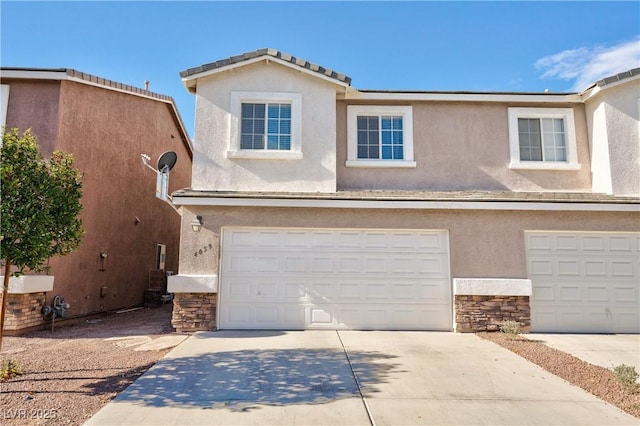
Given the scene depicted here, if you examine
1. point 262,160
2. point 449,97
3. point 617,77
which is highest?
point 617,77

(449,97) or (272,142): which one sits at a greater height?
(449,97)

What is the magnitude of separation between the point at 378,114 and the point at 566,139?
512 cm

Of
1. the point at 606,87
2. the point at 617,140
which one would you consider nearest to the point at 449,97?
the point at 606,87

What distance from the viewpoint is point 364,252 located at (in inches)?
402

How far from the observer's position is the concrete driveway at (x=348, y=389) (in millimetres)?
4949

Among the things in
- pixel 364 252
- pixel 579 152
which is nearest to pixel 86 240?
pixel 364 252

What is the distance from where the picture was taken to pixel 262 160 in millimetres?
10586

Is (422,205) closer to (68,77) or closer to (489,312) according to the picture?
(489,312)

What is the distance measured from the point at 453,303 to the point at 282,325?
13.4ft

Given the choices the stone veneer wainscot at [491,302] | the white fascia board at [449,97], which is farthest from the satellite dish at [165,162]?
the stone veneer wainscot at [491,302]

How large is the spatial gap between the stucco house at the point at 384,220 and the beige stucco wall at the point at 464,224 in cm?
3

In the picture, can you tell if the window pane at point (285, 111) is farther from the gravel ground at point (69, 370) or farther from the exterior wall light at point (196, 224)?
the gravel ground at point (69, 370)

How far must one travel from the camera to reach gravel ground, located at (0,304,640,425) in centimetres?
512

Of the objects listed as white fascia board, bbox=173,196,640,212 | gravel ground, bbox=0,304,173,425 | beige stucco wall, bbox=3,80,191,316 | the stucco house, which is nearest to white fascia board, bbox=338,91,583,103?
the stucco house
